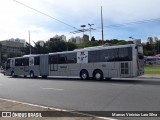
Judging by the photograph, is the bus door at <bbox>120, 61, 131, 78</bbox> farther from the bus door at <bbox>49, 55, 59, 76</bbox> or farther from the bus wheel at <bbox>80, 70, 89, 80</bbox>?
the bus door at <bbox>49, 55, 59, 76</bbox>

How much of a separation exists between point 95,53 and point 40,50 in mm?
68360

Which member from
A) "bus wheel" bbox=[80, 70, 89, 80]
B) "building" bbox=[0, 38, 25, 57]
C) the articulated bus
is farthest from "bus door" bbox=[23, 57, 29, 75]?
"building" bbox=[0, 38, 25, 57]

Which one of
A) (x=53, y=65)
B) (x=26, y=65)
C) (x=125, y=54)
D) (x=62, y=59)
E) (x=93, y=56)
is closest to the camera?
(x=125, y=54)

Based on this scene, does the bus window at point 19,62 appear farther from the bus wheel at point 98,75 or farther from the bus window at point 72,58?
the bus wheel at point 98,75

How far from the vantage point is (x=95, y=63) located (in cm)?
2394

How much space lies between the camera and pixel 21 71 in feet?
116

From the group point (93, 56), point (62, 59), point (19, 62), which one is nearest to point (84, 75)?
point (93, 56)

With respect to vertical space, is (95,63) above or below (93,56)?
below

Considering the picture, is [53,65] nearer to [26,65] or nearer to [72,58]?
[72,58]

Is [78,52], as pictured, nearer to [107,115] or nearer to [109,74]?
[109,74]

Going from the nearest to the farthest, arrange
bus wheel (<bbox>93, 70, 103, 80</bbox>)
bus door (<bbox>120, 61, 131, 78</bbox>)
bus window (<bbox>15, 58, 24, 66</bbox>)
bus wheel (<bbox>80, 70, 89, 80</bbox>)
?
bus door (<bbox>120, 61, 131, 78</bbox>)
bus wheel (<bbox>93, 70, 103, 80</bbox>)
bus wheel (<bbox>80, 70, 89, 80</bbox>)
bus window (<bbox>15, 58, 24, 66</bbox>)

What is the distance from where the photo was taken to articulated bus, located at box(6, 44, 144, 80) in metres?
21.2

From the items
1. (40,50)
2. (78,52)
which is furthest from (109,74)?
(40,50)

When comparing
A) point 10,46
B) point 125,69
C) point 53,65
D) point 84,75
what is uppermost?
point 10,46
